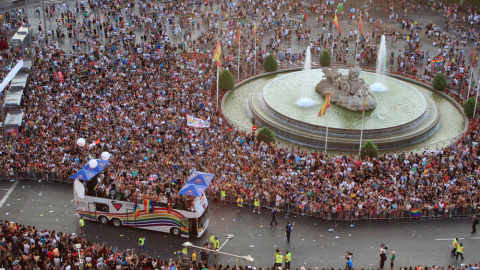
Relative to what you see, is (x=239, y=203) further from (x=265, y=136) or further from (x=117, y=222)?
(x=265, y=136)

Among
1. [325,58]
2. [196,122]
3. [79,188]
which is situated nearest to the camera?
[79,188]


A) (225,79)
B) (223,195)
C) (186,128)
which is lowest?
(223,195)

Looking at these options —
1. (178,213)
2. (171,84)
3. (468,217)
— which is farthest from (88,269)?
(171,84)

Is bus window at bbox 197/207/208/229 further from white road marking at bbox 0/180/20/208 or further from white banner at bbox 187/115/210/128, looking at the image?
white road marking at bbox 0/180/20/208

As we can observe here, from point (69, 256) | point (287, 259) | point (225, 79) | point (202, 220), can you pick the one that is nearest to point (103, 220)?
point (69, 256)

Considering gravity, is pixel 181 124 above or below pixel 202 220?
above

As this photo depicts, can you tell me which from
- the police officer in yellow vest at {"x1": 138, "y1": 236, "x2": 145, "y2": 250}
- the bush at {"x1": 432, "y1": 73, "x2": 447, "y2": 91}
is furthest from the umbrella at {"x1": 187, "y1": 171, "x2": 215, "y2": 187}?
the bush at {"x1": 432, "y1": 73, "x2": 447, "y2": 91}

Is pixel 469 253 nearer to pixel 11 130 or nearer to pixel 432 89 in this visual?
pixel 432 89
